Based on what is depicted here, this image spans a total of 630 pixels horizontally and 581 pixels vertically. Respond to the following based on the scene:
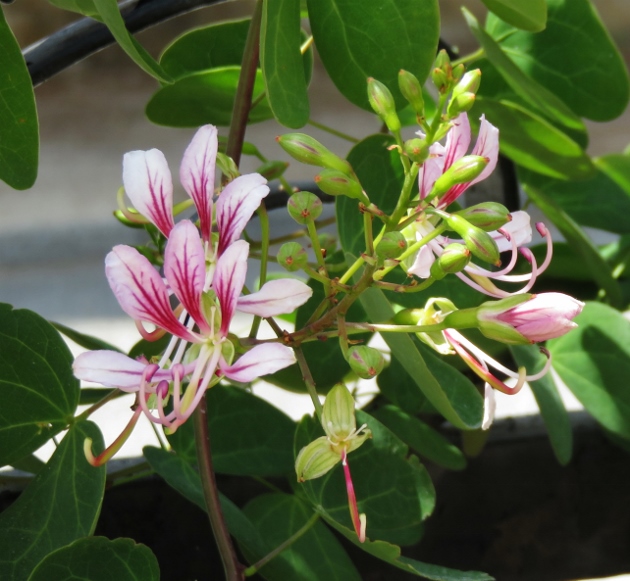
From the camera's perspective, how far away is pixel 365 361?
0.23 metres

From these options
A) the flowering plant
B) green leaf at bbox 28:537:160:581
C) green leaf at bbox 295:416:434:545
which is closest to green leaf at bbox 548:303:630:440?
the flowering plant

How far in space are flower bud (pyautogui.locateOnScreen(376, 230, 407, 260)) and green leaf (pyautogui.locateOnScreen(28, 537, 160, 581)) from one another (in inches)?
4.9

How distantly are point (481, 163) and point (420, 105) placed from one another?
0.03m

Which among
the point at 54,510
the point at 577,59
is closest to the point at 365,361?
the point at 54,510

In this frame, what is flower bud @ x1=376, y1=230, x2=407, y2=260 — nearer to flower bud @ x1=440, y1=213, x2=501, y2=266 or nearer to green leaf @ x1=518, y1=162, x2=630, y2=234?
flower bud @ x1=440, y1=213, x2=501, y2=266

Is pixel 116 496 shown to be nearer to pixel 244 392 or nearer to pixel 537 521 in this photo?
pixel 244 392

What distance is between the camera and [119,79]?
1381 mm

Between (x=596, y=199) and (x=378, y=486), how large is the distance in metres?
0.26

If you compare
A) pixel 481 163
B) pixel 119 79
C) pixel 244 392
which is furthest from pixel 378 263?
pixel 119 79

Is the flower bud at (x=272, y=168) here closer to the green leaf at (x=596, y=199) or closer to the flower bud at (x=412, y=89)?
the flower bud at (x=412, y=89)

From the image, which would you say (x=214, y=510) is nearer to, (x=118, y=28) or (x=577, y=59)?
(x=118, y=28)

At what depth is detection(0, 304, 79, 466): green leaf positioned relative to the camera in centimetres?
30

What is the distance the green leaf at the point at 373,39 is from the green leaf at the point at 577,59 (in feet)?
0.56

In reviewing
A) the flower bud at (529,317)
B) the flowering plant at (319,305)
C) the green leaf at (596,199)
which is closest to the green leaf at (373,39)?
the flowering plant at (319,305)
